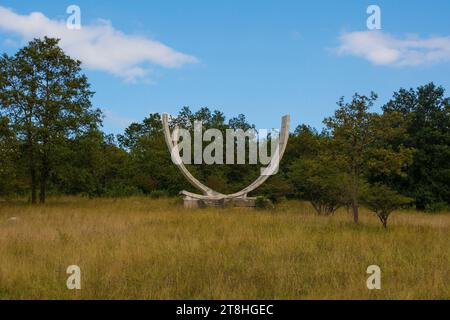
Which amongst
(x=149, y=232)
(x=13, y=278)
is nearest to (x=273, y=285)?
(x=13, y=278)

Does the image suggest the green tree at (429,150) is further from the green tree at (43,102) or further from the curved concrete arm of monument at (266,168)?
the green tree at (43,102)

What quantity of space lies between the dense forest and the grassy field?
413cm

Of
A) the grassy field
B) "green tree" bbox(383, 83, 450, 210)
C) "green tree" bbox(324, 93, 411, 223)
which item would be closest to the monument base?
"green tree" bbox(324, 93, 411, 223)

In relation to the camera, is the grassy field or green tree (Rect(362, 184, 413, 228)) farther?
green tree (Rect(362, 184, 413, 228))

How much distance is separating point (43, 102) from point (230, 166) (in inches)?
562

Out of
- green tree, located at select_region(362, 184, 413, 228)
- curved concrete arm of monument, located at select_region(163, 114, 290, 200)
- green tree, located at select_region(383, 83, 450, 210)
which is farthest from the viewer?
green tree, located at select_region(383, 83, 450, 210)

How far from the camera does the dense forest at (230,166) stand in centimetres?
1568

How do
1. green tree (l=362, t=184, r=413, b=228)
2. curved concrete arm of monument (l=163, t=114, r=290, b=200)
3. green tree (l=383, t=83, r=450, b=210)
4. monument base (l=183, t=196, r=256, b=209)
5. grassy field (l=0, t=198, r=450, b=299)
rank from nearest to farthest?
1. grassy field (l=0, t=198, r=450, b=299)
2. green tree (l=362, t=184, r=413, b=228)
3. curved concrete arm of monument (l=163, t=114, r=290, b=200)
4. monument base (l=183, t=196, r=256, b=209)
5. green tree (l=383, t=83, r=450, b=210)

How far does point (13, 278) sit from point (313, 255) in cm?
540

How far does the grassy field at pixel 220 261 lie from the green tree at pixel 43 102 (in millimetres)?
11360

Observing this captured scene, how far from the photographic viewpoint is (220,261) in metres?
7.84

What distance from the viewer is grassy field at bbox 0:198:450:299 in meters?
6.24

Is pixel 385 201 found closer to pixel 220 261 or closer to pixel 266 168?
pixel 220 261

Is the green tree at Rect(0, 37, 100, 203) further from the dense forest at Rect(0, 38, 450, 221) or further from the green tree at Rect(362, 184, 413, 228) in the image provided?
the green tree at Rect(362, 184, 413, 228)
